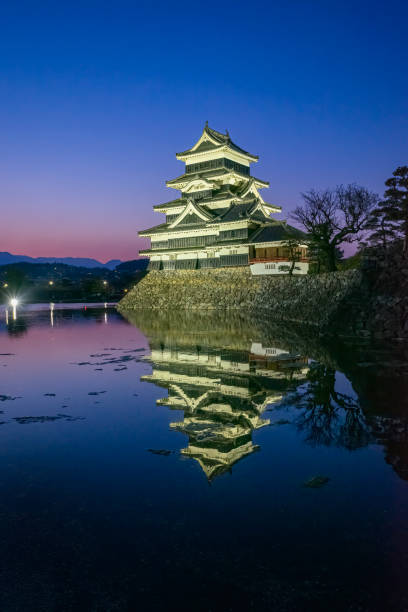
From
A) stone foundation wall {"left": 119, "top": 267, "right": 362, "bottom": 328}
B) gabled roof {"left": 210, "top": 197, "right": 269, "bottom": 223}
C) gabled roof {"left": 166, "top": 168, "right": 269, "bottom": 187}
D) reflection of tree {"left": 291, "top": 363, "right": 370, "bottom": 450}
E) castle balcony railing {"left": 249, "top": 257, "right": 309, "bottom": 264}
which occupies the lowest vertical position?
reflection of tree {"left": 291, "top": 363, "right": 370, "bottom": 450}

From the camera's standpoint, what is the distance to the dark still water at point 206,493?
3648 mm

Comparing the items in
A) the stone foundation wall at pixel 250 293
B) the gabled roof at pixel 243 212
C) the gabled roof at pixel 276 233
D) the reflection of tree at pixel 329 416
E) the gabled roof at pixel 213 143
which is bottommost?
the reflection of tree at pixel 329 416

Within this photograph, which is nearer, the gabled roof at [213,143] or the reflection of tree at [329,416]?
the reflection of tree at [329,416]

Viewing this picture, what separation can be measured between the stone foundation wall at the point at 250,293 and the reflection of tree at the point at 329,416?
47.4ft

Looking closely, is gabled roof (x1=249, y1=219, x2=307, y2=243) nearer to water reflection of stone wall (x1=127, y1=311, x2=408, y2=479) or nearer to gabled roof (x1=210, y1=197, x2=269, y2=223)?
gabled roof (x1=210, y1=197, x2=269, y2=223)

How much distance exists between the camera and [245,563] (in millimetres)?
3932

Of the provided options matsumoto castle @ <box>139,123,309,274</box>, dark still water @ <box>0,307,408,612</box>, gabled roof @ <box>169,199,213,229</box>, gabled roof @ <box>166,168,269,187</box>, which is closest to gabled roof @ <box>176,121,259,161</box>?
matsumoto castle @ <box>139,123,309,274</box>

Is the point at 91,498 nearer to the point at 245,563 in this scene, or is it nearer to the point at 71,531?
the point at 71,531

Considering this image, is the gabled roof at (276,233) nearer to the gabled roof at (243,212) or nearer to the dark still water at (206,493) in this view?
the gabled roof at (243,212)

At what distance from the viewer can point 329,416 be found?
8625 mm

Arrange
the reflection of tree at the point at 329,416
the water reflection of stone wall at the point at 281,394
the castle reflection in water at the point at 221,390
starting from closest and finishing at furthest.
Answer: the castle reflection in water at the point at 221,390 → the water reflection of stone wall at the point at 281,394 → the reflection of tree at the point at 329,416

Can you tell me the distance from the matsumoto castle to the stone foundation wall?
5.27 ft

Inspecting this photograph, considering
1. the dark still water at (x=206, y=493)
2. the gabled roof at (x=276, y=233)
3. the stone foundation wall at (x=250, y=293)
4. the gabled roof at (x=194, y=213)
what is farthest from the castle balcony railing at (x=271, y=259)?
the dark still water at (x=206, y=493)

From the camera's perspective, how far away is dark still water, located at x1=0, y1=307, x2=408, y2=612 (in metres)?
3.65
